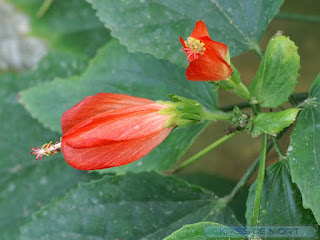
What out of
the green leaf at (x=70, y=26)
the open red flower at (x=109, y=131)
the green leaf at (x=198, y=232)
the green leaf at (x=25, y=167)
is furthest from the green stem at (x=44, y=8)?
the green leaf at (x=198, y=232)

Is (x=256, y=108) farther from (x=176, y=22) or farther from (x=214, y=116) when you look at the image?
(x=176, y=22)

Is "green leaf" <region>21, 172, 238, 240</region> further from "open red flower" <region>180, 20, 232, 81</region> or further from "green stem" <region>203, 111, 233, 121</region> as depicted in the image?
"open red flower" <region>180, 20, 232, 81</region>

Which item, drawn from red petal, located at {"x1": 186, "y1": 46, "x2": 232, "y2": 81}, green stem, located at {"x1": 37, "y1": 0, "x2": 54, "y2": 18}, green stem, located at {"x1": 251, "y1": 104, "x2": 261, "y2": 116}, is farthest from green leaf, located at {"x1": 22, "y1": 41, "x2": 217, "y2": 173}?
green stem, located at {"x1": 37, "y1": 0, "x2": 54, "y2": 18}

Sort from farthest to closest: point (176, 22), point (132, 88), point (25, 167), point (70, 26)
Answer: point (70, 26), point (25, 167), point (132, 88), point (176, 22)

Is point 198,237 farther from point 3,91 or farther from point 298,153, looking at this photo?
point 3,91

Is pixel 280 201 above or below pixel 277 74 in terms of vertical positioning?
below

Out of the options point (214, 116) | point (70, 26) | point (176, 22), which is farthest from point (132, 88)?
point (70, 26)

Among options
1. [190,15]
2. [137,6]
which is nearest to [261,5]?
[190,15]
